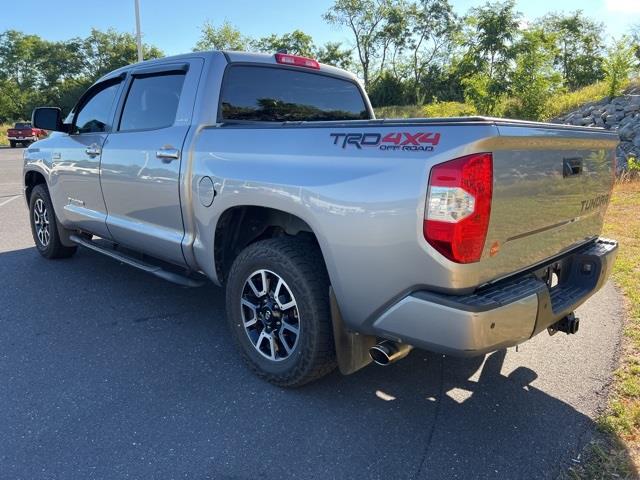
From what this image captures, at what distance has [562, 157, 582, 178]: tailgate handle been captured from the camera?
8.79 feet

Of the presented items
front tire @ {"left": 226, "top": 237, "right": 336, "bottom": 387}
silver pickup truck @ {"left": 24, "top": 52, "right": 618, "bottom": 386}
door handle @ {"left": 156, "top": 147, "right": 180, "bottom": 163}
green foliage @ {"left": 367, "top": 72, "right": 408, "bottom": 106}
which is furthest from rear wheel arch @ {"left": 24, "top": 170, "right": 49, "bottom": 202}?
green foliage @ {"left": 367, "top": 72, "right": 408, "bottom": 106}

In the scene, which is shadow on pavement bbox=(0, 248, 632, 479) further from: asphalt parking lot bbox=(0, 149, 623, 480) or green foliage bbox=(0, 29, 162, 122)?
green foliage bbox=(0, 29, 162, 122)

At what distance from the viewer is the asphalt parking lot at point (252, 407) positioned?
8.02 feet

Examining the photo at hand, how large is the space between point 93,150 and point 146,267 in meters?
1.22

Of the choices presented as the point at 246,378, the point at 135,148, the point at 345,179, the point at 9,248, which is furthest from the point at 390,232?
the point at 9,248

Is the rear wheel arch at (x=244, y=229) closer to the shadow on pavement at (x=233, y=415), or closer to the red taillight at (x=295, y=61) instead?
Answer: the shadow on pavement at (x=233, y=415)

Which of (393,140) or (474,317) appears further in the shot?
(393,140)

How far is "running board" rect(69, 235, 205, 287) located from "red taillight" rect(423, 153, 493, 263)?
212 centimetres

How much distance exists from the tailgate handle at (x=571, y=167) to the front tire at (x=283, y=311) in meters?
1.39

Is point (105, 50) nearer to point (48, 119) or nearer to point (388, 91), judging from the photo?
point (388, 91)

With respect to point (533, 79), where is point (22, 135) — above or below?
below

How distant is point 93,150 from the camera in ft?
14.5

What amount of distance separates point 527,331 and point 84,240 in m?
4.25

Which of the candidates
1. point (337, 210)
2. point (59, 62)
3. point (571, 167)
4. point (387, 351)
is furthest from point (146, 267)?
point (59, 62)
